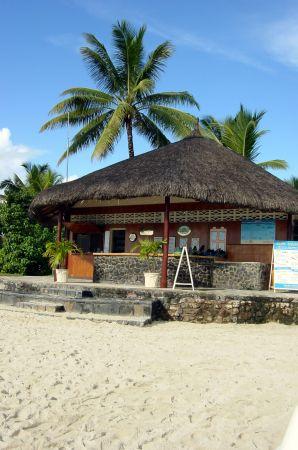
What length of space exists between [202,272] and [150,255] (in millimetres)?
1363

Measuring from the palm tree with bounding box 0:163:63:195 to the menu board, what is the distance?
17.3 m

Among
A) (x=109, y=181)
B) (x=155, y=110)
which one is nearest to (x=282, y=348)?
(x=109, y=181)

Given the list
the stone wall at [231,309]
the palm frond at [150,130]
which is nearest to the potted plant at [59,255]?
the stone wall at [231,309]

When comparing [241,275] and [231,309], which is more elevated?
[241,275]

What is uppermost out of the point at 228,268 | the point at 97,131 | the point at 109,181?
the point at 97,131

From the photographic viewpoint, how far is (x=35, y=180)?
2712 centimetres

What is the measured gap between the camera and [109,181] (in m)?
12.8

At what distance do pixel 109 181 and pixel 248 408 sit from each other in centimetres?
894

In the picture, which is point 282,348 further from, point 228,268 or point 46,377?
point 228,268

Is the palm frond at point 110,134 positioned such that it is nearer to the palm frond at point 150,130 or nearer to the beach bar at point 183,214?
the palm frond at point 150,130

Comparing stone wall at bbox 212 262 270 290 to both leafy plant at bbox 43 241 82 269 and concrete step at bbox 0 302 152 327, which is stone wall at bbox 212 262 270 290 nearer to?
concrete step at bbox 0 302 152 327

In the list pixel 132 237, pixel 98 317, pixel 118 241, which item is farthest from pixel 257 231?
pixel 98 317

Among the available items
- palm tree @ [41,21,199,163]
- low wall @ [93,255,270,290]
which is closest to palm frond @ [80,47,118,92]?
palm tree @ [41,21,199,163]

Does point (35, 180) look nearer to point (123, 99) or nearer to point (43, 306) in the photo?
point (123, 99)
